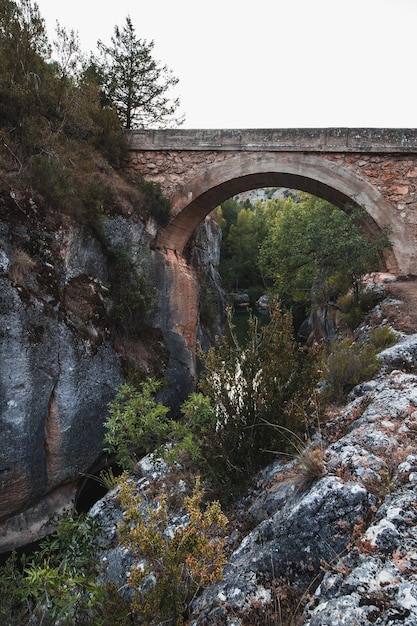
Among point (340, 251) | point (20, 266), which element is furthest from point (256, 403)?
point (340, 251)

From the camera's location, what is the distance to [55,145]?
28.4ft

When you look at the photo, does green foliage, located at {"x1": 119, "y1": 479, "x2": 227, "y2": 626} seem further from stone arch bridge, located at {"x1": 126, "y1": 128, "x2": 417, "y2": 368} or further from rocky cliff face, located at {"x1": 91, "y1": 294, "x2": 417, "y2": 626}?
stone arch bridge, located at {"x1": 126, "y1": 128, "x2": 417, "y2": 368}

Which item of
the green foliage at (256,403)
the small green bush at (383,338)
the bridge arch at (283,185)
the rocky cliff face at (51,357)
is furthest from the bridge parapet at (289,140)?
the green foliage at (256,403)

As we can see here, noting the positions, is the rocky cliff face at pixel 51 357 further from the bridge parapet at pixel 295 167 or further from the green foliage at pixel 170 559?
the green foliage at pixel 170 559

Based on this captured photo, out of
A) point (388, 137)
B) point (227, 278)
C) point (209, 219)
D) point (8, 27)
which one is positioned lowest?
point (227, 278)

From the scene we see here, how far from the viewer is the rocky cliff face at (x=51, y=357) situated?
6.32 m

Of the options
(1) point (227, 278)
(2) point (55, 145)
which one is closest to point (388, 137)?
(2) point (55, 145)

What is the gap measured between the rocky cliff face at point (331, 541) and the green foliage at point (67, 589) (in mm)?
227

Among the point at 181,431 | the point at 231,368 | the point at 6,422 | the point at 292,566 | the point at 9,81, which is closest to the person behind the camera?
the point at 292,566

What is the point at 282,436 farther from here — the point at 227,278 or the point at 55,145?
the point at 227,278

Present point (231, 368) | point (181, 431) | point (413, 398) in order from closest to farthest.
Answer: point (413, 398), point (231, 368), point (181, 431)

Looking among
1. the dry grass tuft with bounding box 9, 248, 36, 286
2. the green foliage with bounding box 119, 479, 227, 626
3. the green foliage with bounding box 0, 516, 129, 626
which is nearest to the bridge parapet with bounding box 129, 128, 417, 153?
the dry grass tuft with bounding box 9, 248, 36, 286

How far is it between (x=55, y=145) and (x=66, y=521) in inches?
304

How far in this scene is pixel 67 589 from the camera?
234 cm
